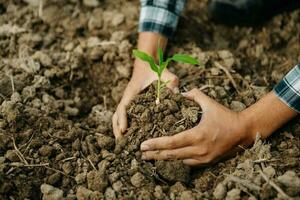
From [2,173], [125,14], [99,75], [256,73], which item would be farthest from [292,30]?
[2,173]

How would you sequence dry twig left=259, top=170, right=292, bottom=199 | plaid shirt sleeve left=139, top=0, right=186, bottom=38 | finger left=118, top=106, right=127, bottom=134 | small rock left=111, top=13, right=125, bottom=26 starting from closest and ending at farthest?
dry twig left=259, top=170, right=292, bottom=199
finger left=118, top=106, right=127, bottom=134
plaid shirt sleeve left=139, top=0, right=186, bottom=38
small rock left=111, top=13, right=125, bottom=26

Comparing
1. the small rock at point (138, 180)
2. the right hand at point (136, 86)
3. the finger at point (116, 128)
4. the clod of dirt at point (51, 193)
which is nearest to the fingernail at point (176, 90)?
the right hand at point (136, 86)

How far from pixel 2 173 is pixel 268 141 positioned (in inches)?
39.0

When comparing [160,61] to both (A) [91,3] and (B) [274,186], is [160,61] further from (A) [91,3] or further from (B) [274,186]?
(A) [91,3]

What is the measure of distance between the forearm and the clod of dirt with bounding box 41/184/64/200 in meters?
0.73

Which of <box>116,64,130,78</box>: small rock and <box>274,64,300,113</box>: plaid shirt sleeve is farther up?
<box>274,64,300,113</box>: plaid shirt sleeve

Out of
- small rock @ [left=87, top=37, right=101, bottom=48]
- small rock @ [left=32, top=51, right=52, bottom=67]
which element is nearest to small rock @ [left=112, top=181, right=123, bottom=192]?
small rock @ [left=32, top=51, right=52, bottom=67]

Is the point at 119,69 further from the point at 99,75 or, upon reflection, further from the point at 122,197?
the point at 122,197

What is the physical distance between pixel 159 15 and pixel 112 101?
1.49ft

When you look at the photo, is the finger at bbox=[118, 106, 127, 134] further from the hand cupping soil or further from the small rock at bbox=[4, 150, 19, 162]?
the small rock at bbox=[4, 150, 19, 162]

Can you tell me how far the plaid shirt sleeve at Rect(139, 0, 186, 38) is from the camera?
74.2 inches

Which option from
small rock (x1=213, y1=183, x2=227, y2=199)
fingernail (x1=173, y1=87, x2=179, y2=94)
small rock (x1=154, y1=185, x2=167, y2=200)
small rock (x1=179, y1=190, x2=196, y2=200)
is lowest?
Answer: small rock (x1=154, y1=185, x2=167, y2=200)

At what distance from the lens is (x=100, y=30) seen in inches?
84.8

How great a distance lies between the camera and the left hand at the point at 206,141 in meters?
1.46
